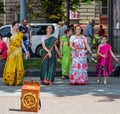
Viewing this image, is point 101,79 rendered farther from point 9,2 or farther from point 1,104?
Answer: point 9,2

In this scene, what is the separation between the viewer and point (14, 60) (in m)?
14.8

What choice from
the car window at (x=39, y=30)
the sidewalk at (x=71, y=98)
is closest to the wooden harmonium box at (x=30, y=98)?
the sidewalk at (x=71, y=98)

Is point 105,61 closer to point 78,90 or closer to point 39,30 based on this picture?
point 78,90

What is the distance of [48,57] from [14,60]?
0.96m

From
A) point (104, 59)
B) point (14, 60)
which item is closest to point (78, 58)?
point (104, 59)

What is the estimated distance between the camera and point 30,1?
43281mm

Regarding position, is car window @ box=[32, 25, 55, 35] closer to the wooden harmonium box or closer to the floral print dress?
the floral print dress

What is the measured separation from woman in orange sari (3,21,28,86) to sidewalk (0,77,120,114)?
0.30m

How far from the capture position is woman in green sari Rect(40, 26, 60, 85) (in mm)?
14953

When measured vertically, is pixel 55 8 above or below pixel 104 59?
above

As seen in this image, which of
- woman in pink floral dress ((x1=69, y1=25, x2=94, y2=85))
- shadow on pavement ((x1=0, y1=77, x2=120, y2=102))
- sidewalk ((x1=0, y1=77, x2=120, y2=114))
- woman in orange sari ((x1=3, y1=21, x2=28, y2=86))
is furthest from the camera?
woman in pink floral dress ((x1=69, y1=25, x2=94, y2=85))

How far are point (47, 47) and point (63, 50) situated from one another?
1.50 m

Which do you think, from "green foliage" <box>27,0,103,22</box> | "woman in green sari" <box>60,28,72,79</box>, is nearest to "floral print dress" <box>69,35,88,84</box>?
"woman in green sari" <box>60,28,72,79</box>

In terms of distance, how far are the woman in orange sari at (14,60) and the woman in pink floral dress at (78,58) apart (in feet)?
4.82
